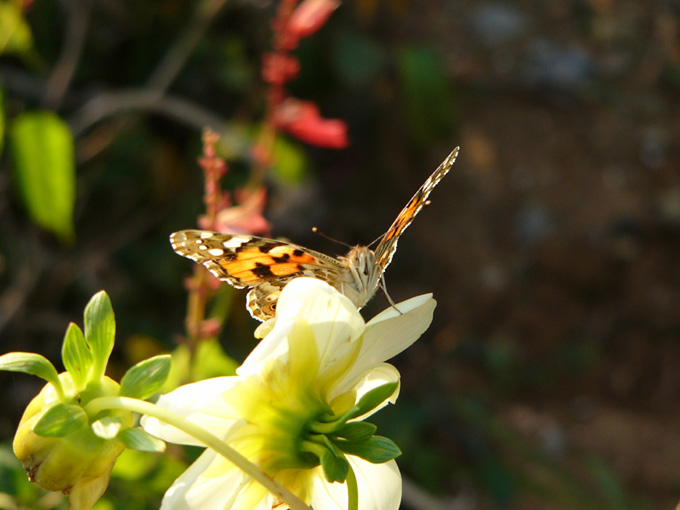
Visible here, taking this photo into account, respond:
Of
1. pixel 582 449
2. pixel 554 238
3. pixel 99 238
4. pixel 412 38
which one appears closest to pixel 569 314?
pixel 554 238

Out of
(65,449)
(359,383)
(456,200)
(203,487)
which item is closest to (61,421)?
(65,449)

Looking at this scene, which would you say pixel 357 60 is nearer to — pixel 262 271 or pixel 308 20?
pixel 308 20

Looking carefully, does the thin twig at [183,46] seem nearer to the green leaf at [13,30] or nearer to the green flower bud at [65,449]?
the green leaf at [13,30]

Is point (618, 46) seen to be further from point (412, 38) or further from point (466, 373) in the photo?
point (466, 373)

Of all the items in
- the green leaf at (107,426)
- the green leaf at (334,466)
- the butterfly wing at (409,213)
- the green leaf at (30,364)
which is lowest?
the green leaf at (334,466)

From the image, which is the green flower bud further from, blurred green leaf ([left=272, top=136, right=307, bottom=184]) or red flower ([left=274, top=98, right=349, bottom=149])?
blurred green leaf ([left=272, top=136, right=307, bottom=184])

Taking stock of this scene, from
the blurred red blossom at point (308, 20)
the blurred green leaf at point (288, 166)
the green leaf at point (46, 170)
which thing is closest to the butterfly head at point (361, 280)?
the blurred red blossom at point (308, 20)

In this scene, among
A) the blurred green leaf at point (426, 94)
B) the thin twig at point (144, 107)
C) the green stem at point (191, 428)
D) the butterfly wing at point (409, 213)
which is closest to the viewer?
the green stem at point (191, 428)
